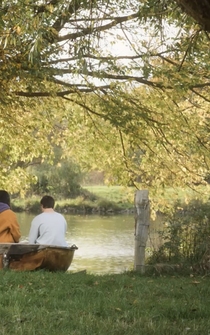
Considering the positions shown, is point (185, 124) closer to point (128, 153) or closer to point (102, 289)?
point (128, 153)

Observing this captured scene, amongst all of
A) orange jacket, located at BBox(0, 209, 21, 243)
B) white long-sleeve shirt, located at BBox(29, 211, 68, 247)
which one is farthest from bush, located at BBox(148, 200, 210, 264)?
orange jacket, located at BBox(0, 209, 21, 243)

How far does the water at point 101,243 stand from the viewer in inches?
679

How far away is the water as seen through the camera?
56.6ft

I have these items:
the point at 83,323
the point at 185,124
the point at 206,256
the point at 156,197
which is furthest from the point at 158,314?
the point at 156,197

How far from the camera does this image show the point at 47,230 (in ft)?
29.2

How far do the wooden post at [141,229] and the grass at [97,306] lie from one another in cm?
173

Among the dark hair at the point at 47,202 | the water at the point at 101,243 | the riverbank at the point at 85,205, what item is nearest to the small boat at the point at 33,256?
the dark hair at the point at 47,202

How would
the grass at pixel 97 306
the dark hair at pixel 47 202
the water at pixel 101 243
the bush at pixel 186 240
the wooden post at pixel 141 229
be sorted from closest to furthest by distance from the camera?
the grass at pixel 97 306, the dark hair at pixel 47 202, the wooden post at pixel 141 229, the bush at pixel 186 240, the water at pixel 101 243

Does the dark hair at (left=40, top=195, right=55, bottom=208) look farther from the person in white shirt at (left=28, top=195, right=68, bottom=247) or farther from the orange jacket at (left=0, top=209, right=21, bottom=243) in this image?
the orange jacket at (left=0, top=209, right=21, bottom=243)

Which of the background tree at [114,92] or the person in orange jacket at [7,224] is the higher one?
the background tree at [114,92]

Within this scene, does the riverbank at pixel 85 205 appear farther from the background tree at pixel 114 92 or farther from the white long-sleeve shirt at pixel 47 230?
the white long-sleeve shirt at pixel 47 230

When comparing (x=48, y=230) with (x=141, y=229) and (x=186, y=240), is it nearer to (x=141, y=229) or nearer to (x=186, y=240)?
(x=141, y=229)

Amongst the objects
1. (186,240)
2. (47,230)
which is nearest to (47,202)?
(47,230)

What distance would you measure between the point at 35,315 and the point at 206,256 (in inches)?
203
